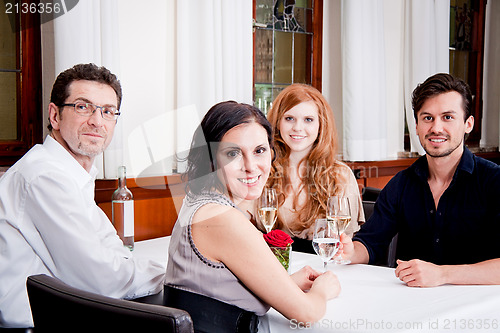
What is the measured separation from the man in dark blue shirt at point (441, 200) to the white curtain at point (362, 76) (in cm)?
180

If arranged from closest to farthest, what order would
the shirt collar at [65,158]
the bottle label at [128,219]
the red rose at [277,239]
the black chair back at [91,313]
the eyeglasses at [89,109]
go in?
the black chair back at [91,313] → the red rose at [277,239] → the shirt collar at [65,158] → the eyeglasses at [89,109] → the bottle label at [128,219]

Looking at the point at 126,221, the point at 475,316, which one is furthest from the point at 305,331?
the point at 126,221

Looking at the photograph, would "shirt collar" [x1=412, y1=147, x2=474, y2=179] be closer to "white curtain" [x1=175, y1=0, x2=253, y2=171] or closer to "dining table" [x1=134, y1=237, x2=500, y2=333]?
"dining table" [x1=134, y1=237, x2=500, y2=333]

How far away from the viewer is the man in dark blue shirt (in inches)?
80.4

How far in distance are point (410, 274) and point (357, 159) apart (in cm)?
246

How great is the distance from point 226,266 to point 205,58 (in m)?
1.96

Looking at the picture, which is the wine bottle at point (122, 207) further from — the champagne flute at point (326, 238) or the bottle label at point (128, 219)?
the champagne flute at point (326, 238)

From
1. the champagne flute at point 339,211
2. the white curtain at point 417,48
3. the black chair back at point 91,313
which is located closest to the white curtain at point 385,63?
the white curtain at point 417,48

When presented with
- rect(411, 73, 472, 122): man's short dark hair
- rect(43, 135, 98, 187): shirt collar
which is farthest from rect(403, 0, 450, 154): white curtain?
rect(43, 135, 98, 187): shirt collar

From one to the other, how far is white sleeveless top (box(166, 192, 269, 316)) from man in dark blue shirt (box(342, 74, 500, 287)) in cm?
76

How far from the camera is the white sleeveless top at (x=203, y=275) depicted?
132cm

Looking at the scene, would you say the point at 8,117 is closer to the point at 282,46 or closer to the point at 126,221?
the point at 126,221

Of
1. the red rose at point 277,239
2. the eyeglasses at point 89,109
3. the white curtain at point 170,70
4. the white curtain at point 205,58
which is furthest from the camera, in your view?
the white curtain at point 205,58

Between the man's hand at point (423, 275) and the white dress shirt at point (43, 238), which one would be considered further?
the man's hand at point (423, 275)
